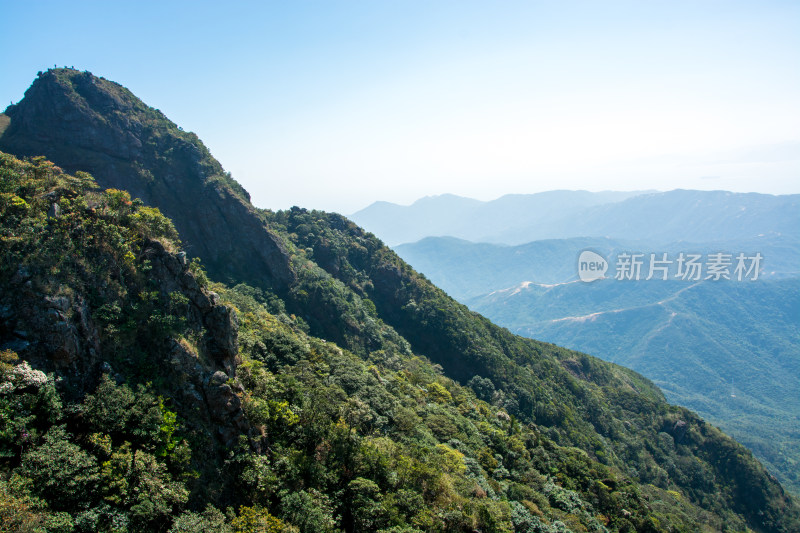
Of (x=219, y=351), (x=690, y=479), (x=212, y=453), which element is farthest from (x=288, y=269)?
(x=690, y=479)

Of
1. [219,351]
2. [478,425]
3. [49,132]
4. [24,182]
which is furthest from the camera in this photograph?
[49,132]

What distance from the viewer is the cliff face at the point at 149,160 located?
5994 centimetres

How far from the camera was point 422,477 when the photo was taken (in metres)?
29.7

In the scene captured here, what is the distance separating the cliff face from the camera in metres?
59.9

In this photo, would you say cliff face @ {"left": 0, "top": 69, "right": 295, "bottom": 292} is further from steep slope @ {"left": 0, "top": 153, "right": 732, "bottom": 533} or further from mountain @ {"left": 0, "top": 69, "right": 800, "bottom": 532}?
steep slope @ {"left": 0, "top": 153, "right": 732, "bottom": 533}

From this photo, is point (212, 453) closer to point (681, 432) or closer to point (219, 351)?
point (219, 351)

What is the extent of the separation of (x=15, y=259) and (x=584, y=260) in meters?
175

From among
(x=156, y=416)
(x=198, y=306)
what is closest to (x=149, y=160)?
(x=198, y=306)

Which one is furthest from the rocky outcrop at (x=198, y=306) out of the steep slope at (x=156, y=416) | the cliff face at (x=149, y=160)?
the cliff face at (x=149, y=160)

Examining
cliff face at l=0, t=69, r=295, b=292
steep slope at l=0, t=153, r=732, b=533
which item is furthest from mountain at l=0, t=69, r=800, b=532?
cliff face at l=0, t=69, r=295, b=292

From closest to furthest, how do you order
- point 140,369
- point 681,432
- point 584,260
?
1. point 140,369
2. point 681,432
3. point 584,260

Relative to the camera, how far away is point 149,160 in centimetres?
6956

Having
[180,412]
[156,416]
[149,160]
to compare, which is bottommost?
[180,412]

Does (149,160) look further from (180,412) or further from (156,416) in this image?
(156,416)
